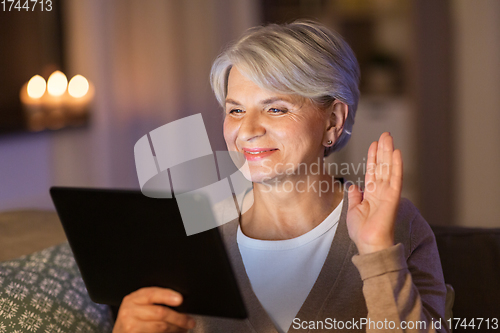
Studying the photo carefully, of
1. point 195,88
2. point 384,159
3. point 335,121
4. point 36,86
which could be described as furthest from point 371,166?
point 195,88

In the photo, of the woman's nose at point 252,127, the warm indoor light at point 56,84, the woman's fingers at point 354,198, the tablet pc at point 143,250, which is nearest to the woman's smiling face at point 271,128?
the woman's nose at point 252,127

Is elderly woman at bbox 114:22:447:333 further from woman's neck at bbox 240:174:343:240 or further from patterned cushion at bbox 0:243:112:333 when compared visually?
patterned cushion at bbox 0:243:112:333

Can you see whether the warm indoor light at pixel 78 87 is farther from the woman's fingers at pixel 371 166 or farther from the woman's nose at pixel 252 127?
the woman's fingers at pixel 371 166

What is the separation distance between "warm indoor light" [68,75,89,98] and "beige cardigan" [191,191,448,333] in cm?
179

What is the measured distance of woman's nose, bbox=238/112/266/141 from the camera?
3.66ft

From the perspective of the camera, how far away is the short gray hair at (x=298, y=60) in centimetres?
109

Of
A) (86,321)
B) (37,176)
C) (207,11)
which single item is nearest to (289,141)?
(86,321)

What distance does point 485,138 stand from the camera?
300 cm

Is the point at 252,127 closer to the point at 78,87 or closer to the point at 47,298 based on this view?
the point at 47,298

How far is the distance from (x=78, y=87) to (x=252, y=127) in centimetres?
181

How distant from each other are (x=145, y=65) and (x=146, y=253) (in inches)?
90.2

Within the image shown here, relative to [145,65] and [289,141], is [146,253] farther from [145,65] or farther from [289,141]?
[145,65]

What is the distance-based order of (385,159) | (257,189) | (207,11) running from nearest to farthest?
(385,159) < (257,189) < (207,11)

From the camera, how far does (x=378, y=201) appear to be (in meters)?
0.98
